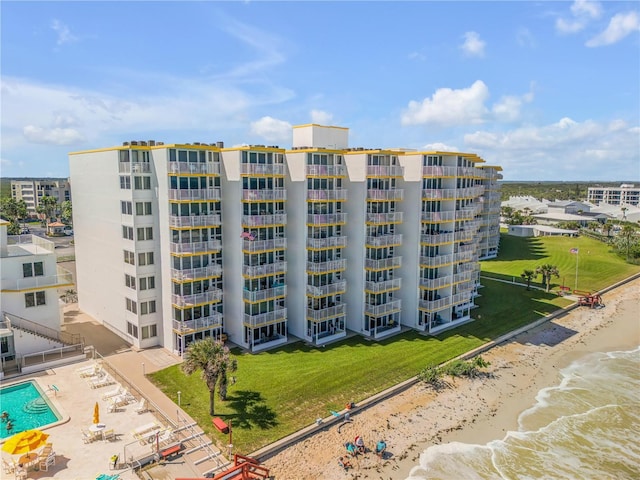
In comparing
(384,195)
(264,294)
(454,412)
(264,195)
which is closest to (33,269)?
(264,294)

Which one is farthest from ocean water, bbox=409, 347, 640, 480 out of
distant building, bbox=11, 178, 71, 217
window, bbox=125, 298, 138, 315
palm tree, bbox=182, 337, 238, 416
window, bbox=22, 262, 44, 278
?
distant building, bbox=11, 178, 71, 217

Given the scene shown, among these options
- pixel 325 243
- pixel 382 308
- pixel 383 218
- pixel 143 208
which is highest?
pixel 143 208

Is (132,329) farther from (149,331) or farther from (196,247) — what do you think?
(196,247)

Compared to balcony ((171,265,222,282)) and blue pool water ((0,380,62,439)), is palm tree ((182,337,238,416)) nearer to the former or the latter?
balcony ((171,265,222,282))

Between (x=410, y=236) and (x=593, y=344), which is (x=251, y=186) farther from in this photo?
(x=593, y=344)

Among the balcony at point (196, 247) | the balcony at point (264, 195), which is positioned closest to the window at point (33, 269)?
the balcony at point (196, 247)

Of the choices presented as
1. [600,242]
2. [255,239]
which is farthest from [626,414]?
[600,242]

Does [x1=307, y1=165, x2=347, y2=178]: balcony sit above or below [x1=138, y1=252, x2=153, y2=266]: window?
above
